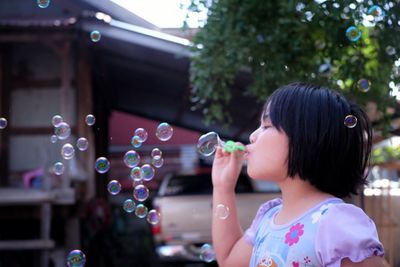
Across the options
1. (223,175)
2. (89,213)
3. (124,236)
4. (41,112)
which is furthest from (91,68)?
(223,175)

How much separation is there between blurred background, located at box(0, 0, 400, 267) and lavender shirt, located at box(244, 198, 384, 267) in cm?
134

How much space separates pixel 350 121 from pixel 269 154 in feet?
0.87

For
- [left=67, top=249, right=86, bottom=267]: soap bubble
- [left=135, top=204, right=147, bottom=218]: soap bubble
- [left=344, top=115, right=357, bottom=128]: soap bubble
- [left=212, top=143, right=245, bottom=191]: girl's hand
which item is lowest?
[left=67, top=249, right=86, bottom=267]: soap bubble

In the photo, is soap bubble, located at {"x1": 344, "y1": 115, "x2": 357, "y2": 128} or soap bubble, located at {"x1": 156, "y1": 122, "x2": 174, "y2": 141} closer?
soap bubble, located at {"x1": 344, "y1": 115, "x2": 357, "y2": 128}

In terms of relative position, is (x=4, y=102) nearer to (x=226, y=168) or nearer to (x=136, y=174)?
(x=136, y=174)

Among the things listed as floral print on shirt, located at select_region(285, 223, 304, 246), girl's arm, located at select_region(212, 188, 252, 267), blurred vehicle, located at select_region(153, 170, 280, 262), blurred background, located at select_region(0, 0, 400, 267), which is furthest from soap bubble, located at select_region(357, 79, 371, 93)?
blurred vehicle, located at select_region(153, 170, 280, 262)

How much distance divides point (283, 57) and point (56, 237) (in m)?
6.06

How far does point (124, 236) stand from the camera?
11.9 metres

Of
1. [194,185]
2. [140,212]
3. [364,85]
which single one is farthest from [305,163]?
[194,185]

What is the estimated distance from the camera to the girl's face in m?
1.89

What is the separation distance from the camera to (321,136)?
6.05ft

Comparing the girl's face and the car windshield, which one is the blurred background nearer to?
the car windshield

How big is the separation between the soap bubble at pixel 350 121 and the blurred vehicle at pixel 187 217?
21.1 ft

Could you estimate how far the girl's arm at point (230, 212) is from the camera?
6.93 ft
